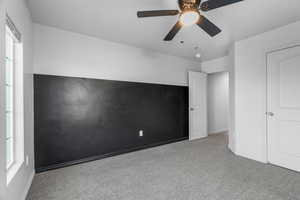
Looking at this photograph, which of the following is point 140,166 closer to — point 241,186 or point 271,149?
point 241,186

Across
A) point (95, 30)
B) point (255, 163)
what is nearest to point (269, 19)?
point (255, 163)

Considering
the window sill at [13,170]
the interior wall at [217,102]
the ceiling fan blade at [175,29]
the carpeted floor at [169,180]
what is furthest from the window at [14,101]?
the interior wall at [217,102]

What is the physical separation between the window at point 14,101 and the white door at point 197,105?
391 centimetres

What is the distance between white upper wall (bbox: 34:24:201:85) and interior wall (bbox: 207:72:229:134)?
1.85m

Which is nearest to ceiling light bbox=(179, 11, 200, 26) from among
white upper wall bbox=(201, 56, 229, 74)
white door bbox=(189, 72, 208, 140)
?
white door bbox=(189, 72, 208, 140)

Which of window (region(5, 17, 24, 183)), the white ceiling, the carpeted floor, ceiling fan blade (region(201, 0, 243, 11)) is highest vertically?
the white ceiling

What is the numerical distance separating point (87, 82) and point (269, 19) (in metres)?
3.32

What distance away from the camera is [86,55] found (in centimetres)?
296

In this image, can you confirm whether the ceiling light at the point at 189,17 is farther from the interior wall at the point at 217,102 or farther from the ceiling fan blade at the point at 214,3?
the interior wall at the point at 217,102

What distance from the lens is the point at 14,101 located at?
179 centimetres

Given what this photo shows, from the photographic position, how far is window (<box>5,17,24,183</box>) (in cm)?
168

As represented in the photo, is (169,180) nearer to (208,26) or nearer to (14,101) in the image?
(208,26)

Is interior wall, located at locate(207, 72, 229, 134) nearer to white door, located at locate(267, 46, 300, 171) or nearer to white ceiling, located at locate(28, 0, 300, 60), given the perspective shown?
white ceiling, located at locate(28, 0, 300, 60)

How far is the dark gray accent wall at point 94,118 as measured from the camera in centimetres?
252
